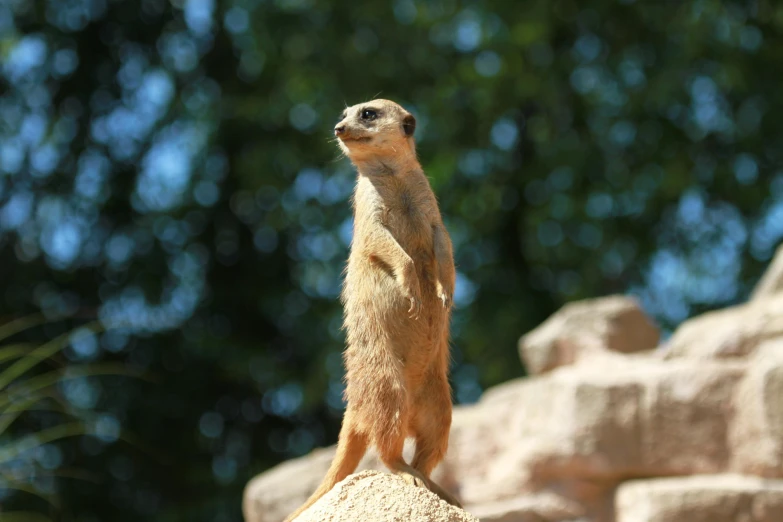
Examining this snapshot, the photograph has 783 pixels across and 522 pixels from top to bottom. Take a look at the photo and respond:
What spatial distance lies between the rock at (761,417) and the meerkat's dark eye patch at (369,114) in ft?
8.88

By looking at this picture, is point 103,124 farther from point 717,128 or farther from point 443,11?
point 717,128

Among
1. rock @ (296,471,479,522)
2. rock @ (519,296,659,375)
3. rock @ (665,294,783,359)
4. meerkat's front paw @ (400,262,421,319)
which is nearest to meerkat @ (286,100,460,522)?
meerkat's front paw @ (400,262,421,319)

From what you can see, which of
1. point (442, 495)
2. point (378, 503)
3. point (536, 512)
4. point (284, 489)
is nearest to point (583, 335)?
point (536, 512)

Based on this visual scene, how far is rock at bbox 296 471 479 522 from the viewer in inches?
119

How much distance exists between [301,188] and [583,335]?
15.6ft

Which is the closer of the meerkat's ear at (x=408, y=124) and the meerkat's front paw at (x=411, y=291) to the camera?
the meerkat's front paw at (x=411, y=291)

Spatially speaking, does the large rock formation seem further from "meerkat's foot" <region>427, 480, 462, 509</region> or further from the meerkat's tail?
the meerkat's tail

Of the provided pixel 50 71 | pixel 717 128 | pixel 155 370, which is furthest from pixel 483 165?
pixel 50 71

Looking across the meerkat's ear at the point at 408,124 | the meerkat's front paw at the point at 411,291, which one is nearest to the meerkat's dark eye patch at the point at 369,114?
the meerkat's ear at the point at 408,124

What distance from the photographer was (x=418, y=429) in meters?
3.38

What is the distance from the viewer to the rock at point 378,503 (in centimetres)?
302

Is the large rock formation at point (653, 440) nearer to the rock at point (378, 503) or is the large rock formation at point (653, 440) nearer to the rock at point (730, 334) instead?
the rock at point (730, 334)

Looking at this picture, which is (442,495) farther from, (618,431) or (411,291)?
(618,431)

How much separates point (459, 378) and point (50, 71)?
5092 millimetres
